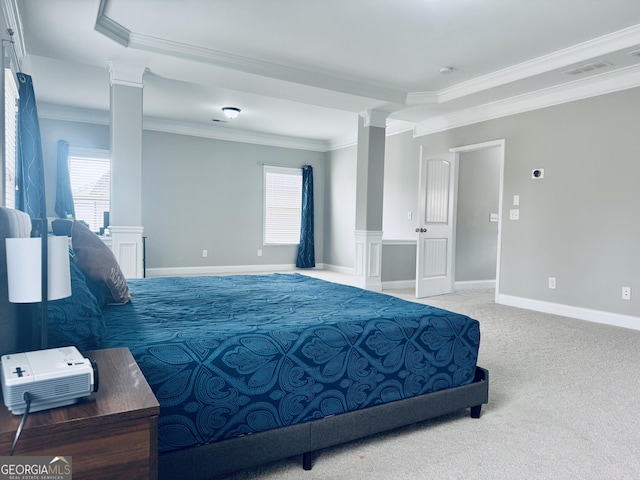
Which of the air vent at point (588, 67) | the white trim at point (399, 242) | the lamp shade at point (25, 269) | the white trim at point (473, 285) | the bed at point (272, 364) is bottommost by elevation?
the white trim at point (473, 285)

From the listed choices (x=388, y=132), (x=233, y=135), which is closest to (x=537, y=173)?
(x=388, y=132)

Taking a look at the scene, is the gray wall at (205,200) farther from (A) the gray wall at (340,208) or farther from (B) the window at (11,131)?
(B) the window at (11,131)

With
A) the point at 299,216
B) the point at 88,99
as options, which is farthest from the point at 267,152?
the point at 88,99

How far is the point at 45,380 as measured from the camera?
3.11 feet

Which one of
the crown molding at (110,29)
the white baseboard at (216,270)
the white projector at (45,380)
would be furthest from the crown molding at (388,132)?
the white projector at (45,380)

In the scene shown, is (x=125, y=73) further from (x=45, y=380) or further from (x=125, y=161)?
(x=45, y=380)

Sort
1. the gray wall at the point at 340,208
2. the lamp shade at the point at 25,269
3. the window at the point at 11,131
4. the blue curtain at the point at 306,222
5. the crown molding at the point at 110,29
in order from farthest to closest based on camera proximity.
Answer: the blue curtain at the point at 306,222, the gray wall at the point at 340,208, the crown molding at the point at 110,29, the window at the point at 11,131, the lamp shade at the point at 25,269

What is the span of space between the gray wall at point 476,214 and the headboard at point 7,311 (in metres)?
5.92

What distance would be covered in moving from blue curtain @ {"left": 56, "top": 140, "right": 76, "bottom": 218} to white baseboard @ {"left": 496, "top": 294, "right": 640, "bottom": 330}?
626 centimetres

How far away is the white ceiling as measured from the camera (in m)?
3.23

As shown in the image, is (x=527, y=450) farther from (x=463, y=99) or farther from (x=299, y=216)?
(x=299, y=216)

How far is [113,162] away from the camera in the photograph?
4074 millimetres

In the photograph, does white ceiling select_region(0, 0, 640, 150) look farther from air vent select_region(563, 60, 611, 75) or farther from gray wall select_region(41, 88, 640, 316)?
gray wall select_region(41, 88, 640, 316)

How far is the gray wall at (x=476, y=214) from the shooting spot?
6.41m
